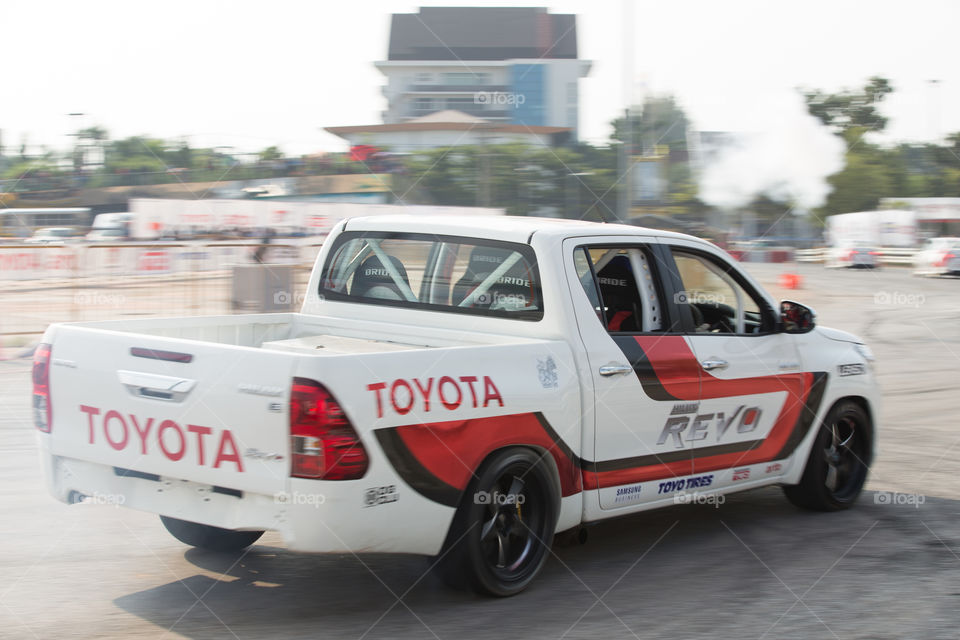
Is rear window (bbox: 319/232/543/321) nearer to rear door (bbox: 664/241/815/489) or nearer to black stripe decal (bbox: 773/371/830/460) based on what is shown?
rear door (bbox: 664/241/815/489)

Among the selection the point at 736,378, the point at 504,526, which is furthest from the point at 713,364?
the point at 504,526

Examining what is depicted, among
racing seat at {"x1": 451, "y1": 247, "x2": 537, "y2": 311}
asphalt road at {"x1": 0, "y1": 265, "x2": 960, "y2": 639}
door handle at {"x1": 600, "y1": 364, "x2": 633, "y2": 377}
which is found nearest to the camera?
asphalt road at {"x1": 0, "y1": 265, "x2": 960, "y2": 639}

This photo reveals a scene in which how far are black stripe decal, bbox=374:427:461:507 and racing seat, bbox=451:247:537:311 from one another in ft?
4.10

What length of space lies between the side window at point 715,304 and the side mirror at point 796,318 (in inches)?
5.6

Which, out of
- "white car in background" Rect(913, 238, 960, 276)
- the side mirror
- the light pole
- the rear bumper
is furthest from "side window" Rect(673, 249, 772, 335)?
"white car in background" Rect(913, 238, 960, 276)

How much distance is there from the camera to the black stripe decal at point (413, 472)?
4.42m

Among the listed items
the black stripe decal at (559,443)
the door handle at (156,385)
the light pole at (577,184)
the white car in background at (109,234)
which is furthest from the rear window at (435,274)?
the light pole at (577,184)

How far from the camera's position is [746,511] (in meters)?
7.05

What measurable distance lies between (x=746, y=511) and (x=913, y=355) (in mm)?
10757

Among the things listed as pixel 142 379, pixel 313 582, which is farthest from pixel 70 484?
pixel 313 582

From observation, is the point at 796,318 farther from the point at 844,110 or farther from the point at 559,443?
the point at 844,110

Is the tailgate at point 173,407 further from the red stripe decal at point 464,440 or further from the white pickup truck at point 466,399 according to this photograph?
the red stripe decal at point 464,440

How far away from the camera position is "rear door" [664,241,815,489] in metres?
6.09

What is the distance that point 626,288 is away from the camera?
6.00 meters
